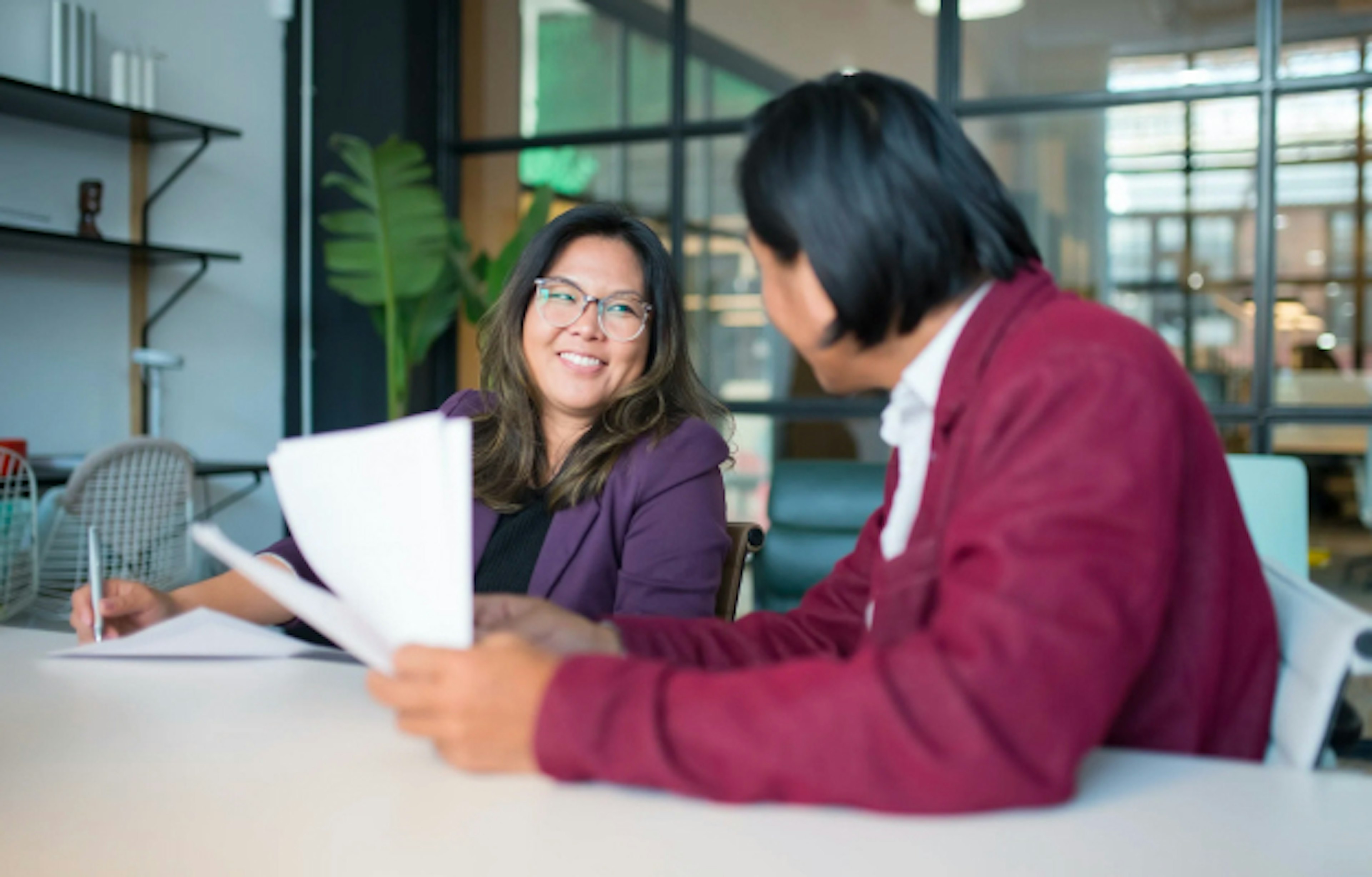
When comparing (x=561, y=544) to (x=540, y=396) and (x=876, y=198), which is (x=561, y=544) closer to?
(x=540, y=396)

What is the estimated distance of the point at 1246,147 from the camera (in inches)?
161

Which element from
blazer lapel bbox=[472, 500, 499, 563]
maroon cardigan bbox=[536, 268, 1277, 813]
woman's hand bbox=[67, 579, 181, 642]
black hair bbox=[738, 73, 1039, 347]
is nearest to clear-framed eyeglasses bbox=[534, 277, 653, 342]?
blazer lapel bbox=[472, 500, 499, 563]

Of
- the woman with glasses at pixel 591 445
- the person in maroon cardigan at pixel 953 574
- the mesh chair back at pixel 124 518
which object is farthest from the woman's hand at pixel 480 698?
the mesh chair back at pixel 124 518

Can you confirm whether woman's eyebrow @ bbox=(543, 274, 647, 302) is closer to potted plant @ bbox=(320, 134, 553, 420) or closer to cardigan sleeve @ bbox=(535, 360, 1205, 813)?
cardigan sleeve @ bbox=(535, 360, 1205, 813)

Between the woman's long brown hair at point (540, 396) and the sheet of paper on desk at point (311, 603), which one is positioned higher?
the woman's long brown hair at point (540, 396)

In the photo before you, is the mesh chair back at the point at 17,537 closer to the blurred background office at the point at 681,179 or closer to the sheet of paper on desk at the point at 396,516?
the blurred background office at the point at 681,179

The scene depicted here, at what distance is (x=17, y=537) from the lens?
10.7ft

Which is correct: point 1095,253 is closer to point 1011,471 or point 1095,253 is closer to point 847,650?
point 847,650

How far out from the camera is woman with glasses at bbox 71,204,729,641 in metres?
1.66

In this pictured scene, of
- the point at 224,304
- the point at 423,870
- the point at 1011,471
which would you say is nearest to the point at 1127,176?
the point at 224,304

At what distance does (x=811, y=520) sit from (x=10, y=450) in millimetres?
2178

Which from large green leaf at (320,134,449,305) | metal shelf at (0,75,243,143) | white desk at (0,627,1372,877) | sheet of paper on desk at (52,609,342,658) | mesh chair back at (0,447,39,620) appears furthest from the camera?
large green leaf at (320,134,449,305)

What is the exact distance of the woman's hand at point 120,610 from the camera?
4.48ft

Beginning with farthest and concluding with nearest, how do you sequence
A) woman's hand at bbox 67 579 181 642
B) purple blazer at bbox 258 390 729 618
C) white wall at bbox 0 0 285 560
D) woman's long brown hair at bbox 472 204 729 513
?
white wall at bbox 0 0 285 560, woman's long brown hair at bbox 472 204 729 513, purple blazer at bbox 258 390 729 618, woman's hand at bbox 67 579 181 642
